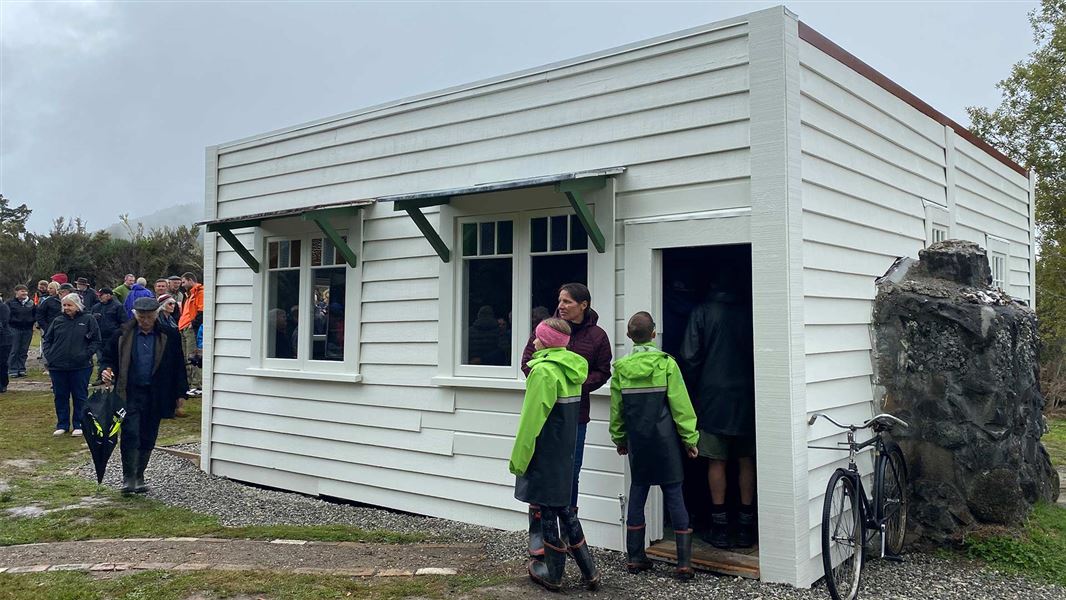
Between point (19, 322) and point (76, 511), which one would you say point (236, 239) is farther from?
point (19, 322)

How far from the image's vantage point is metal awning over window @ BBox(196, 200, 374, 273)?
729 centimetres

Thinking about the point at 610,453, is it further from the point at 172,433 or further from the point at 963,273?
the point at 172,433

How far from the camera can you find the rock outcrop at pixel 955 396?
5.76m

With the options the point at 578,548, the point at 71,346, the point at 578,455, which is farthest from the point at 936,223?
the point at 71,346

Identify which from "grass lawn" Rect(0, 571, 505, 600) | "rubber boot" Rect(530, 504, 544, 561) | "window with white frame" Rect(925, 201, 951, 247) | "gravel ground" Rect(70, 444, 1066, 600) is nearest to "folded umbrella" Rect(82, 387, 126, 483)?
"gravel ground" Rect(70, 444, 1066, 600)

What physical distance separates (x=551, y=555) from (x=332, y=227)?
154 inches

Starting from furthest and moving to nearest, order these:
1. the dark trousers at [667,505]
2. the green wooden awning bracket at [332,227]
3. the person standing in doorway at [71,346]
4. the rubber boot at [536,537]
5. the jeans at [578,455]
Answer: the person standing in doorway at [71,346]
the green wooden awning bracket at [332,227]
the jeans at [578,455]
the dark trousers at [667,505]
the rubber boot at [536,537]

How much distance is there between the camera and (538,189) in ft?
20.2

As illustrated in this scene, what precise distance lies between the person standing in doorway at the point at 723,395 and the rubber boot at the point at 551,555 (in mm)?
1362

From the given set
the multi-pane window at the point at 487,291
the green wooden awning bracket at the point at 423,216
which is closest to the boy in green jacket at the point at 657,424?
the multi-pane window at the point at 487,291

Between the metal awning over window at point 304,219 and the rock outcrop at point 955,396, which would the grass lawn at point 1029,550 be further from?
the metal awning over window at point 304,219

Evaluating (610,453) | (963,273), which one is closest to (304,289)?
(610,453)

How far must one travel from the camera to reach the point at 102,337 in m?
11.7

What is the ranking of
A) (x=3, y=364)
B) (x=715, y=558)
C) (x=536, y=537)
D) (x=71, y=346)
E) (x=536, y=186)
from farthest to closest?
(x=3, y=364)
(x=71, y=346)
(x=536, y=186)
(x=715, y=558)
(x=536, y=537)
